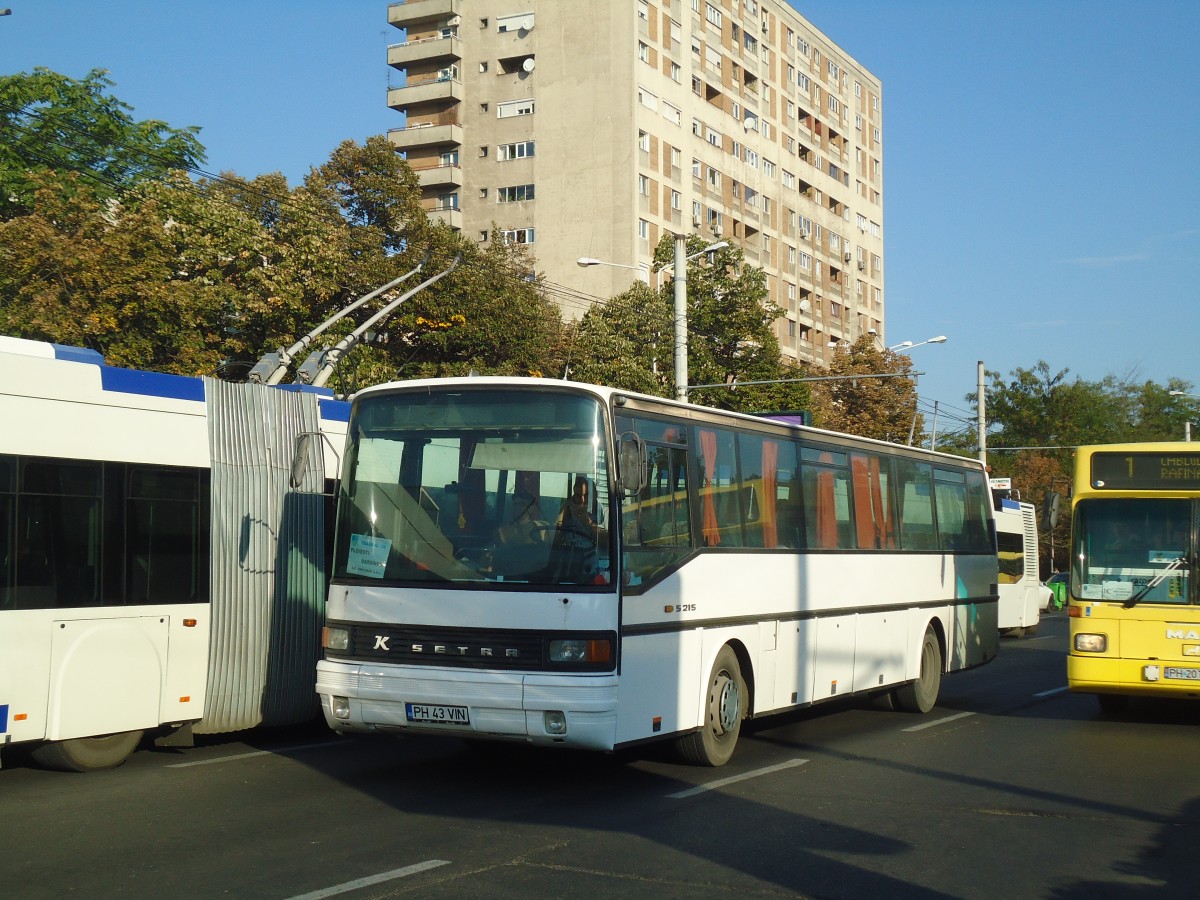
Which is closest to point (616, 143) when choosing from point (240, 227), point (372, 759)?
point (240, 227)

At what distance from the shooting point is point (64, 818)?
8.49 metres

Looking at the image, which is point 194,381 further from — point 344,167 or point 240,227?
point 344,167

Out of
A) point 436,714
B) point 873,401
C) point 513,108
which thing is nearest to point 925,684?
point 436,714

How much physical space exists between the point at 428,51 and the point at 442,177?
695 centimetres

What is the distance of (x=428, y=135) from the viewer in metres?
68.7

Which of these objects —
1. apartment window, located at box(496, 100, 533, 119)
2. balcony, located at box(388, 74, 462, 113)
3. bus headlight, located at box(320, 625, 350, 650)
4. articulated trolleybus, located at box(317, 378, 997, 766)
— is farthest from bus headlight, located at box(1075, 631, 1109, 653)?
balcony, located at box(388, 74, 462, 113)

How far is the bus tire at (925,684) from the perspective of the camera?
51.2 feet

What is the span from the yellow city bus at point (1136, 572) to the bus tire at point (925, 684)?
6.51 feet

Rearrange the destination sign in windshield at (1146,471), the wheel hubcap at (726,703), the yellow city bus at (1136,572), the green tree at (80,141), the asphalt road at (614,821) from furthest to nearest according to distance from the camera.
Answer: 1. the green tree at (80,141)
2. the destination sign in windshield at (1146,471)
3. the yellow city bus at (1136,572)
4. the wheel hubcap at (726,703)
5. the asphalt road at (614,821)

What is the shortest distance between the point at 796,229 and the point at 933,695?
68.0m

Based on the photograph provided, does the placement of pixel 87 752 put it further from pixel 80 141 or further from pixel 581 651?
pixel 80 141

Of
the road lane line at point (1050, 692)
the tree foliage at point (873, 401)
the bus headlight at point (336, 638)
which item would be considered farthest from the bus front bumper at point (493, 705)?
the tree foliage at point (873, 401)

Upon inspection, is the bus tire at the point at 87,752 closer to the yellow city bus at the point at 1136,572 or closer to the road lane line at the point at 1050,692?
the yellow city bus at the point at 1136,572

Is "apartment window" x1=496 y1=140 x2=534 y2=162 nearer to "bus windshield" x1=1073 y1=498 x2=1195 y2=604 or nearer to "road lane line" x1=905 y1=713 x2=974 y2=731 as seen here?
"road lane line" x1=905 y1=713 x2=974 y2=731
